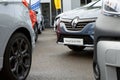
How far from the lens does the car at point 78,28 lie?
24.9 ft

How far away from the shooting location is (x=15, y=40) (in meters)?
4.96

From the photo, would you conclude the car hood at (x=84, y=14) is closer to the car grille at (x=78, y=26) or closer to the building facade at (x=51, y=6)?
the car grille at (x=78, y=26)

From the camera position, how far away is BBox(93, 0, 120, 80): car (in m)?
3.15

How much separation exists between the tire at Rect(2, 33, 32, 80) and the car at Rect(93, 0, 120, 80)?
1.65m

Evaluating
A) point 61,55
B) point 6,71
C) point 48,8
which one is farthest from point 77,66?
point 48,8

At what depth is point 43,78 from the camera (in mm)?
5684

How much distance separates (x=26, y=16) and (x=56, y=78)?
3.76 feet

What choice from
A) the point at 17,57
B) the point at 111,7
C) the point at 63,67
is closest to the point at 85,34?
the point at 63,67

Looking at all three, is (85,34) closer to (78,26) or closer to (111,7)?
(78,26)

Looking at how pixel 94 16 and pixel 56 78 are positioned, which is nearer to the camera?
pixel 56 78

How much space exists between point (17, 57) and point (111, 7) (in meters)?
2.12

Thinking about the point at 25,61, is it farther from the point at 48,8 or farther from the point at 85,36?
the point at 48,8

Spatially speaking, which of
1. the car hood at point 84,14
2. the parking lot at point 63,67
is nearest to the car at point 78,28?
the car hood at point 84,14

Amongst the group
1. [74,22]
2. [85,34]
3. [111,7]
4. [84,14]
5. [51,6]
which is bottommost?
[51,6]
